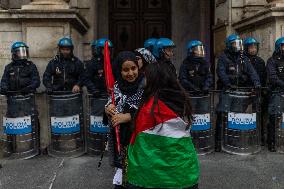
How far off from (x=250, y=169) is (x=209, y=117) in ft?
3.65

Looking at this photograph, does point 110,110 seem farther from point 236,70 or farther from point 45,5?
point 45,5

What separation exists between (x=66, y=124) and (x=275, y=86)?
3.37 metres

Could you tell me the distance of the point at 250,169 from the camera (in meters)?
6.29

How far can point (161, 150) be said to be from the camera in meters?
3.44

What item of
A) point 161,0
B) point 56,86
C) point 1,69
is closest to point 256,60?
point 56,86

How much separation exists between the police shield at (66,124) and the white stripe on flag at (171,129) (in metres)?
3.66

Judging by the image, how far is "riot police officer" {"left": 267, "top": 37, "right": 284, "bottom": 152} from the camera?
23.3 feet

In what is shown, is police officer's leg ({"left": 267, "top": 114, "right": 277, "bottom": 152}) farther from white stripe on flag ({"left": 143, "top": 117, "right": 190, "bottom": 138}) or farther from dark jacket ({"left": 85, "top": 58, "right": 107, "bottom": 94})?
white stripe on flag ({"left": 143, "top": 117, "right": 190, "bottom": 138})

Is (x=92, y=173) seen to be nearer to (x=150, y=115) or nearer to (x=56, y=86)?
(x=56, y=86)

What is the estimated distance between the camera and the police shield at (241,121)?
689cm

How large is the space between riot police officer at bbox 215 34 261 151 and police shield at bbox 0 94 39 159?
114 inches

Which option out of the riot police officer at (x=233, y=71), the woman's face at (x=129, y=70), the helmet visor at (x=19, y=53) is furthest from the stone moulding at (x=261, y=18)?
the woman's face at (x=129, y=70)

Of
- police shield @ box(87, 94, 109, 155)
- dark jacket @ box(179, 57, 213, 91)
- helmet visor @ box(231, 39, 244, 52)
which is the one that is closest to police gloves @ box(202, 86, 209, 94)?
dark jacket @ box(179, 57, 213, 91)

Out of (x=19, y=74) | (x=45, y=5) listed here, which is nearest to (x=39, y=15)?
(x=45, y=5)
